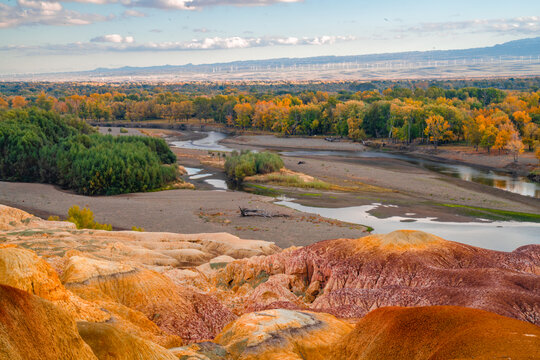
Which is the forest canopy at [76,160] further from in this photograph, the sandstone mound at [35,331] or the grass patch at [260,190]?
the sandstone mound at [35,331]

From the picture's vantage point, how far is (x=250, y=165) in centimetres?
7981

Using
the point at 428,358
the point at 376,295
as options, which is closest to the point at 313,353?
the point at 428,358

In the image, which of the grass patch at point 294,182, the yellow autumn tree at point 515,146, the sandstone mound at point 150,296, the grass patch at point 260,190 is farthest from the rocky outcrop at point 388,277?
the yellow autumn tree at point 515,146

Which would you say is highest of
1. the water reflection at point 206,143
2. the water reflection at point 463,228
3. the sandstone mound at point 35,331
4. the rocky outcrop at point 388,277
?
the sandstone mound at point 35,331

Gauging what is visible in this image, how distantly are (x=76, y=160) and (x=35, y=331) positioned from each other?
65.5 m

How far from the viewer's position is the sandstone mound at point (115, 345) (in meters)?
8.55

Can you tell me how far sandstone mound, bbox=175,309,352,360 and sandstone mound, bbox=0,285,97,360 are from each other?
279 centimetres

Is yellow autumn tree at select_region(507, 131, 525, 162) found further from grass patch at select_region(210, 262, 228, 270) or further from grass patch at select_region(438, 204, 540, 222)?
grass patch at select_region(210, 262, 228, 270)

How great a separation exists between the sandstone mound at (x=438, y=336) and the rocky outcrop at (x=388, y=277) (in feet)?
10.9

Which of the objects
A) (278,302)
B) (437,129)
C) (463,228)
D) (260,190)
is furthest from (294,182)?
(278,302)

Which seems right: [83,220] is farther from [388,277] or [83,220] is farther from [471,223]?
[471,223]

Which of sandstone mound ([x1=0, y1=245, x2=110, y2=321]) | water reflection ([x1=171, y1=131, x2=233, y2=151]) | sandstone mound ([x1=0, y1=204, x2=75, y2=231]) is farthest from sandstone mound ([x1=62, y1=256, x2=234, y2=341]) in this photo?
water reflection ([x1=171, y1=131, x2=233, y2=151])

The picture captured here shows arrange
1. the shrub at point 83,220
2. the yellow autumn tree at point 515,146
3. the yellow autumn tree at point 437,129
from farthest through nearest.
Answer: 1. the yellow autumn tree at point 437,129
2. the yellow autumn tree at point 515,146
3. the shrub at point 83,220

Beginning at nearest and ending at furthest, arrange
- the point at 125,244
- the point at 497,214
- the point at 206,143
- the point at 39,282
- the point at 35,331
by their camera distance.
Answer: the point at 35,331 → the point at 39,282 → the point at 125,244 → the point at 497,214 → the point at 206,143
